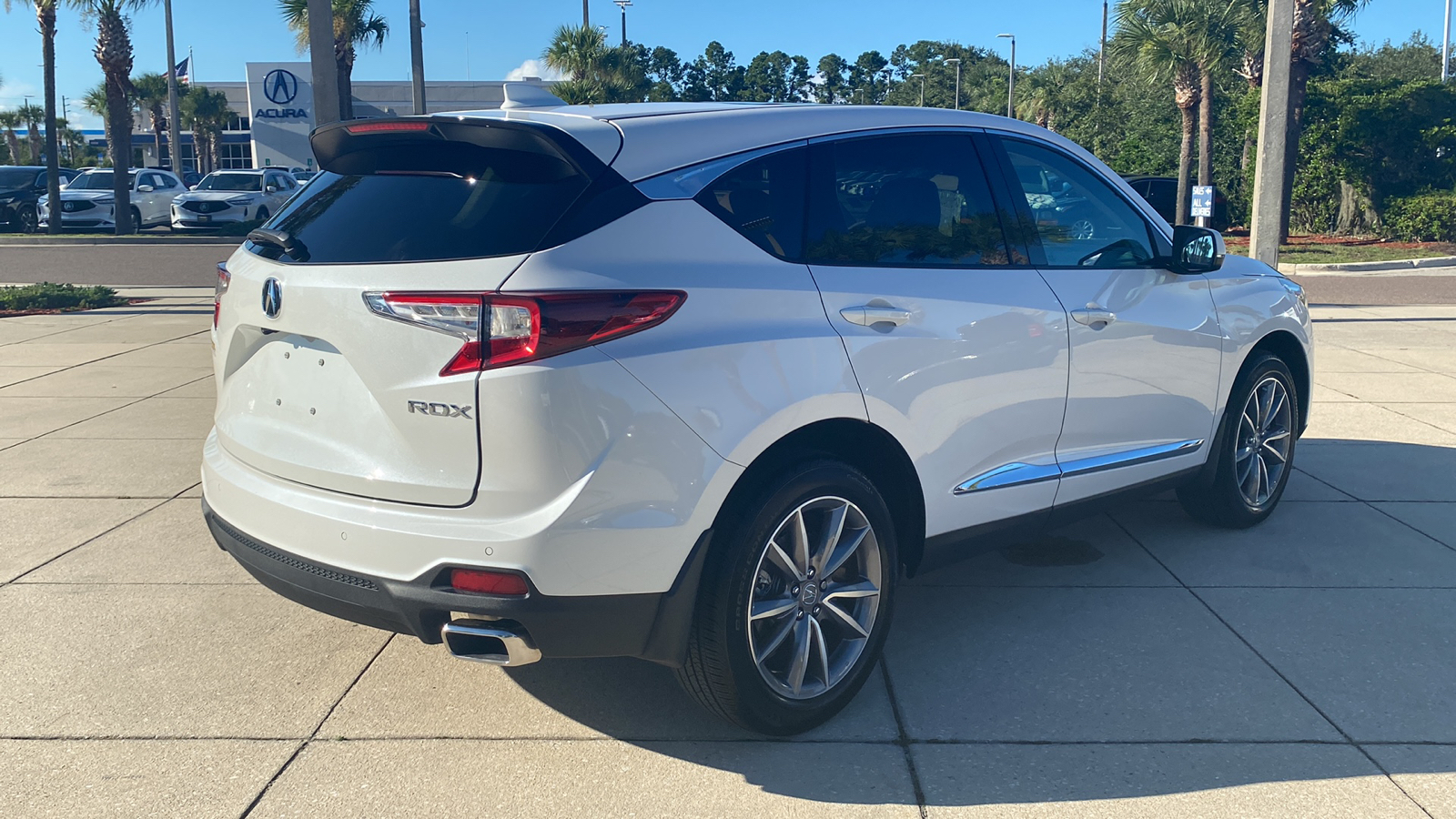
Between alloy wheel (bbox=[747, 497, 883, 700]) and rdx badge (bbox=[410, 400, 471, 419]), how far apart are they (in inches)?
34.8

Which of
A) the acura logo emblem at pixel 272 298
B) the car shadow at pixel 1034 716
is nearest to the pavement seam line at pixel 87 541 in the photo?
the acura logo emblem at pixel 272 298

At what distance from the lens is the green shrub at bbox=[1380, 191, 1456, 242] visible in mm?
25391

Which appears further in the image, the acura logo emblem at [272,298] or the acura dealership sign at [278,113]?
the acura dealership sign at [278,113]

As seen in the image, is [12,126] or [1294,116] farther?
[12,126]

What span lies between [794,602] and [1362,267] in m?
21.3

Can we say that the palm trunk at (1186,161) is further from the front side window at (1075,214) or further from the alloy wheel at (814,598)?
the alloy wheel at (814,598)

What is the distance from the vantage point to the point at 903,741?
3.39 m

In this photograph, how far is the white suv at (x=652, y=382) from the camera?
2828 millimetres

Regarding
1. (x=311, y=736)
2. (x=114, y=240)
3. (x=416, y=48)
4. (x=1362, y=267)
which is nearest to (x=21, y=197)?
(x=114, y=240)

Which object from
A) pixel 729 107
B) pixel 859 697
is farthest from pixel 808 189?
pixel 859 697

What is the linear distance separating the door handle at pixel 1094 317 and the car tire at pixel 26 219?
113ft

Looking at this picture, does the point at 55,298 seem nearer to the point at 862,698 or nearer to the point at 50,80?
the point at 862,698

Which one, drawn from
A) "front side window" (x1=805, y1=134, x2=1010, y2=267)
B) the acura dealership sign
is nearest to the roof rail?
"front side window" (x1=805, y1=134, x2=1010, y2=267)

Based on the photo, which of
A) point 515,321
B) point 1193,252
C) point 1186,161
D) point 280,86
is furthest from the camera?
point 280,86
